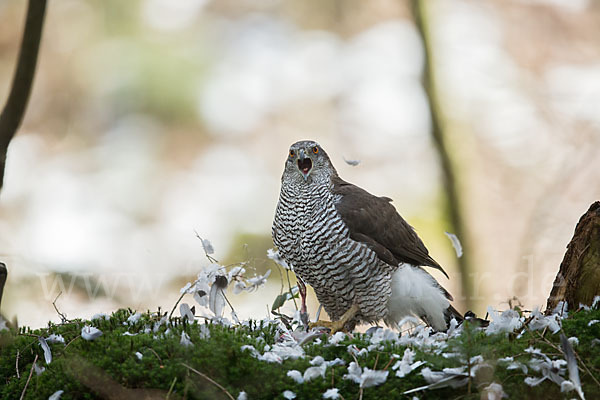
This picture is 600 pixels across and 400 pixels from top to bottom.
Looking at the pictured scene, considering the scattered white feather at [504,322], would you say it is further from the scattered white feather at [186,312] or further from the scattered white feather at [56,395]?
the scattered white feather at [56,395]

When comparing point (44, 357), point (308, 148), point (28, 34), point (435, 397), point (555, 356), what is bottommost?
point (44, 357)

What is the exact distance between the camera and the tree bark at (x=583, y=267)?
3180 mm

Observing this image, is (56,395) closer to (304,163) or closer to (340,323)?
(340,323)

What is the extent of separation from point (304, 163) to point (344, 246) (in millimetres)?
624

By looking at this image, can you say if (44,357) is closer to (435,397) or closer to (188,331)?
(188,331)

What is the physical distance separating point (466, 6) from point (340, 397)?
6.94 meters

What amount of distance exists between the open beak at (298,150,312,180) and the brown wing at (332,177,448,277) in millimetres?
225

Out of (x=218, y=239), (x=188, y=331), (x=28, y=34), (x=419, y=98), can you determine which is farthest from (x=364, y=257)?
(x=419, y=98)

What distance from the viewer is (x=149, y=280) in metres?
6.30

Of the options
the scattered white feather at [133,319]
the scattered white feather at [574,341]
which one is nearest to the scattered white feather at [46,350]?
the scattered white feather at [133,319]

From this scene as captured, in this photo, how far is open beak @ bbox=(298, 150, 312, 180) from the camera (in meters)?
4.20

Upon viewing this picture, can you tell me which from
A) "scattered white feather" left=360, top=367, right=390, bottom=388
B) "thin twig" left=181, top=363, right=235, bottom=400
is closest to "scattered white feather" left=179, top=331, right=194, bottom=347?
"thin twig" left=181, top=363, right=235, bottom=400

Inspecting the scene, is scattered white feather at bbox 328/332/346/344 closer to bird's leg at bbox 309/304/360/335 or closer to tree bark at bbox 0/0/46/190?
bird's leg at bbox 309/304/360/335

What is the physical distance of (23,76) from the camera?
2564 millimetres
